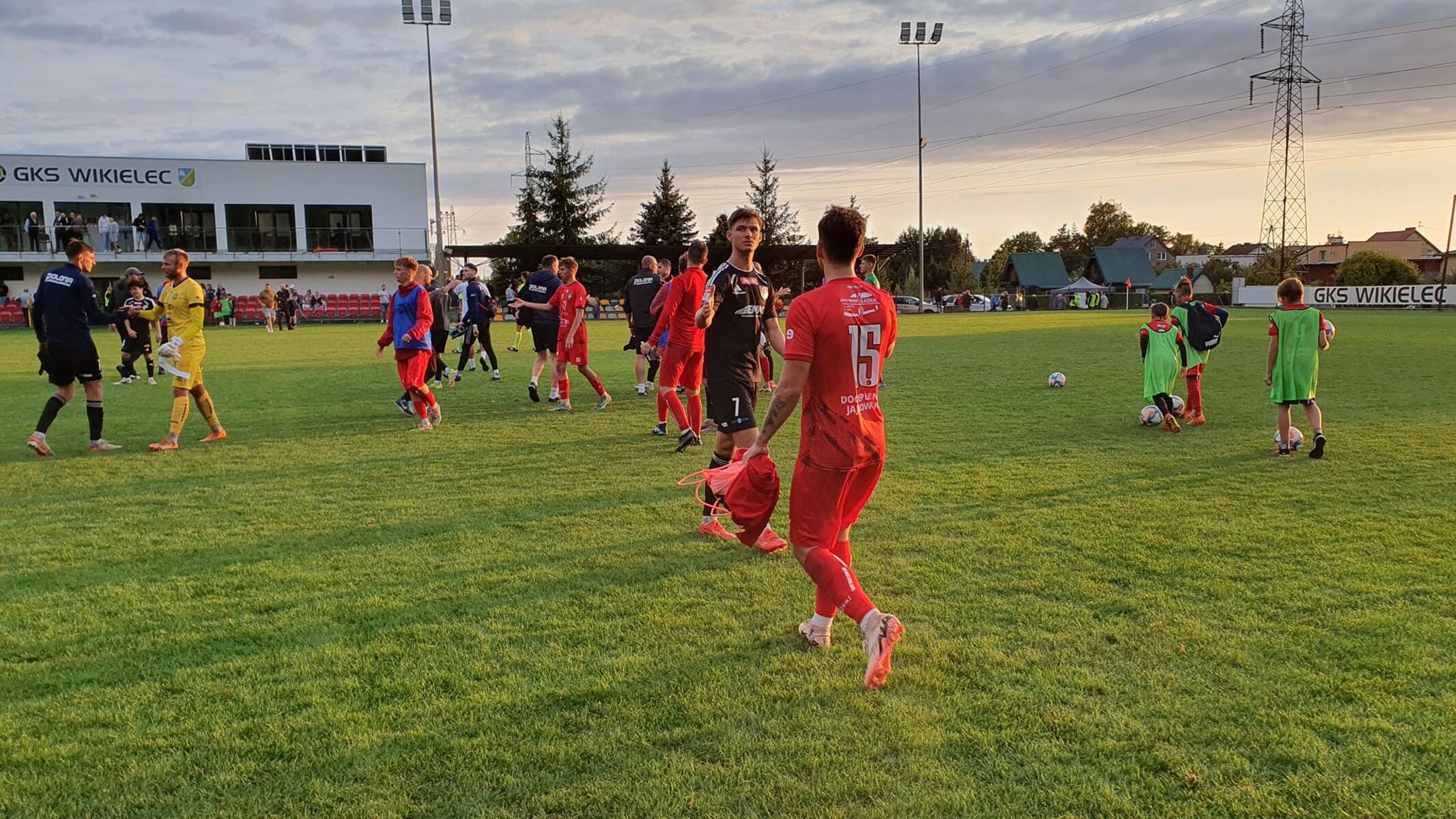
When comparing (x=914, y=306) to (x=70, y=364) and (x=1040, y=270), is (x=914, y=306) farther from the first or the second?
Answer: (x=70, y=364)

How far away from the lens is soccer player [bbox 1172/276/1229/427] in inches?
412

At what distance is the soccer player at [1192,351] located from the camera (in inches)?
412

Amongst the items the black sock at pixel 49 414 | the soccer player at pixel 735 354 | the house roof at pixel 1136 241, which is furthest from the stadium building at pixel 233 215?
the house roof at pixel 1136 241

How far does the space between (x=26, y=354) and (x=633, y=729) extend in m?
25.7

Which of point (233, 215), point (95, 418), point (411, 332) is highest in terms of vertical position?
point (233, 215)

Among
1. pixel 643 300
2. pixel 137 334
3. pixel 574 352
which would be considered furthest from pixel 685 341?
pixel 137 334

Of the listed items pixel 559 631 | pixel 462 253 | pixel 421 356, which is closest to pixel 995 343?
pixel 421 356

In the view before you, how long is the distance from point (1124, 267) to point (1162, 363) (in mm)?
76074

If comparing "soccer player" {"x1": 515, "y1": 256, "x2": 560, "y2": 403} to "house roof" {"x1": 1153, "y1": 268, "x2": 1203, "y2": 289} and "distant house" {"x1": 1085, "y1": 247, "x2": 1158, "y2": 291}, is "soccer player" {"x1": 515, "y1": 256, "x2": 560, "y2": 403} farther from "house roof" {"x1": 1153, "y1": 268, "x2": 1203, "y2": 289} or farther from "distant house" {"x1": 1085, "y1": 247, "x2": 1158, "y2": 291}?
"distant house" {"x1": 1085, "y1": 247, "x2": 1158, "y2": 291}

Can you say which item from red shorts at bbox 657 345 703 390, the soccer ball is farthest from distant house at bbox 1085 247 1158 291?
red shorts at bbox 657 345 703 390

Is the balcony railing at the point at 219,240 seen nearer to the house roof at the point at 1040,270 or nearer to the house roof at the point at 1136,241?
the house roof at the point at 1040,270

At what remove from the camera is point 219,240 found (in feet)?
151

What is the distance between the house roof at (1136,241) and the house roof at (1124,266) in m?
24.4

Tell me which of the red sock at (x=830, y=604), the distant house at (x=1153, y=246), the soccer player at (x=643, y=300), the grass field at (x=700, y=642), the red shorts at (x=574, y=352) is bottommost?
the grass field at (x=700, y=642)
